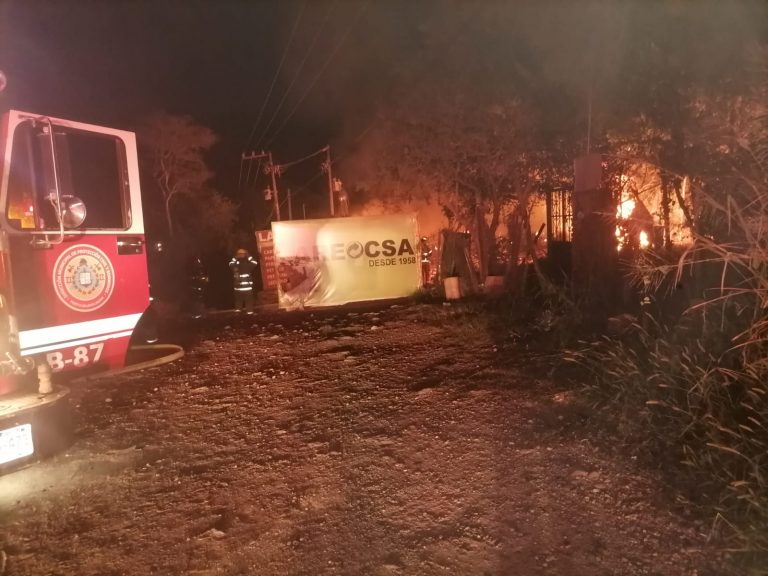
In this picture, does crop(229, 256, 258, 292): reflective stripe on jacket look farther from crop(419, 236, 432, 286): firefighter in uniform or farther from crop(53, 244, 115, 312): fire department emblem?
crop(53, 244, 115, 312): fire department emblem

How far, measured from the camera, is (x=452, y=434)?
17.9 feet

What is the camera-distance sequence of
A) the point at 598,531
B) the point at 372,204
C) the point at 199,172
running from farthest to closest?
the point at 199,172 → the point at 372,204 → the point at 598,531

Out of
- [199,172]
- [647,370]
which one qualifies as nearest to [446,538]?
[647,370]

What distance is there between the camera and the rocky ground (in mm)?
3846

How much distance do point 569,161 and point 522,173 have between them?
105 cm

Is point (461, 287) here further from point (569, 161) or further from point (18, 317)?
point (18, 317)

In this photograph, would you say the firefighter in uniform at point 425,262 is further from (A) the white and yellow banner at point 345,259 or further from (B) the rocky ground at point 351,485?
(B) the rocky ground at point 351,485

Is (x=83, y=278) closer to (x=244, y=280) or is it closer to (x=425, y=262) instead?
(x=244, y=280)

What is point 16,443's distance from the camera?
448cm

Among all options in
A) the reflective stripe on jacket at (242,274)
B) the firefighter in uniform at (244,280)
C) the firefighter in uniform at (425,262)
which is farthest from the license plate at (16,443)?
the firefighter in uniform at (425,262)

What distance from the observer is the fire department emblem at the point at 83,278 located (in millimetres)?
5457

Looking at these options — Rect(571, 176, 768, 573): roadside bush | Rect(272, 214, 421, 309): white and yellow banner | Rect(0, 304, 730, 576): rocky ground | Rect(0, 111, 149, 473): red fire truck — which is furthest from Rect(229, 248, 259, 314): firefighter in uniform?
Rect(571, 176, 768, 573): roadside bush

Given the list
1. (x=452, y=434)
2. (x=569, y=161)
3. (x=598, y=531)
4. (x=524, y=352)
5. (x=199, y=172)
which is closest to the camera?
(x=598, y=531)

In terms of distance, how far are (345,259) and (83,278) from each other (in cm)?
810
